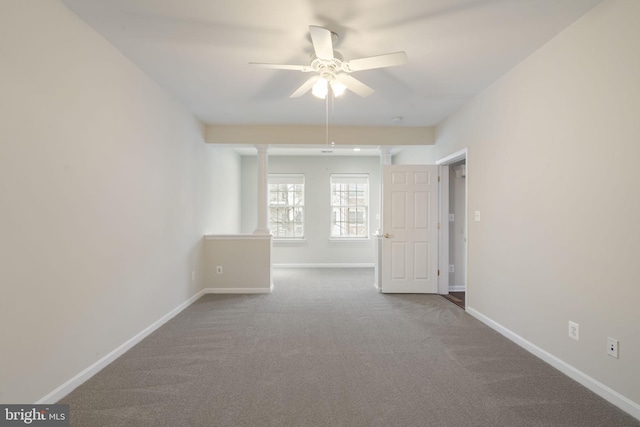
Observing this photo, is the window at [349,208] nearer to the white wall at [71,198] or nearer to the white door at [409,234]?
the white door at [409,234]

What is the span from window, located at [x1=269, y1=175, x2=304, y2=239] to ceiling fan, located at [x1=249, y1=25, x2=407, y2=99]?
175 inches

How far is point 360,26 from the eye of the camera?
217 cm

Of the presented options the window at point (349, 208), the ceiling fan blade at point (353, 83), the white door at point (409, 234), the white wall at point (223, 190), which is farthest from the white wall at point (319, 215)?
the ceiling fan blade at point (353, 83)

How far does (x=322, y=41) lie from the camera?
196 cm

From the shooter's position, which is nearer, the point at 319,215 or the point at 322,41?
the point at 322,41

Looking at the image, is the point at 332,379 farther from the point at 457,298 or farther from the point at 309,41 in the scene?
the point at 457,298

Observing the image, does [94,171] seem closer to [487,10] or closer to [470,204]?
[487,10]

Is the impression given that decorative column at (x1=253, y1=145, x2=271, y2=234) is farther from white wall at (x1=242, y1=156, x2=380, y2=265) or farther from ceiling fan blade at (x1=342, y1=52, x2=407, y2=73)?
ceiling fan blade at (x1=342, y1=52, x2=407, y2=73)

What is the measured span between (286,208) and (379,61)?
5.25 metres

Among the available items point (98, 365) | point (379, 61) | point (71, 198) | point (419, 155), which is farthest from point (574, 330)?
point (419, 155)

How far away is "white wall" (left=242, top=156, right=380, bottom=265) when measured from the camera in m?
7.00

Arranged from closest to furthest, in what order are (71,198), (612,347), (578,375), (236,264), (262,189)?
(612,347) → (71,198) → (578,375) → (236,264) → (262,189)

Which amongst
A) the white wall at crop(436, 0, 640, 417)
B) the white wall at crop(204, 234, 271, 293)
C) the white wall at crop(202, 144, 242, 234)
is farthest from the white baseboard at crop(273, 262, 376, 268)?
the white wall at crop(436, 0, 640, 417)

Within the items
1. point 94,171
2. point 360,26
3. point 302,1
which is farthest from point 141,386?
point 360,26
